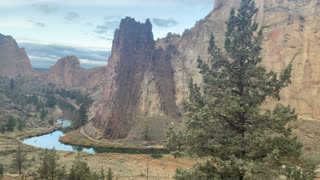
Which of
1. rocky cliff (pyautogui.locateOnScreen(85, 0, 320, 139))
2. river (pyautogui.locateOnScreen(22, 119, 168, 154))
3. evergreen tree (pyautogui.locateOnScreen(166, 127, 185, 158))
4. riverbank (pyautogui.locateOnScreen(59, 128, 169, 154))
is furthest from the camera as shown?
rocky cliff (pyautogui.locateOnScreen(85, 0, 320, 139))

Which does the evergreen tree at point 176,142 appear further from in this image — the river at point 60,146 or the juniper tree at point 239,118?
the river at point 60,146

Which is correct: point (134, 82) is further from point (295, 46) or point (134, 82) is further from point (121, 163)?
point (121, 163)

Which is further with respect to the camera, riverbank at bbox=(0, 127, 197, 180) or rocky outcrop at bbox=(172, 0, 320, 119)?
rocky outcrop at bbox=(172, 0, 320, 119)

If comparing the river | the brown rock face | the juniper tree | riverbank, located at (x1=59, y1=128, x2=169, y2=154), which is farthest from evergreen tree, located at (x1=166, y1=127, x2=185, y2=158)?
the brown rock face

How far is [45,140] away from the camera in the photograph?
114500 mm

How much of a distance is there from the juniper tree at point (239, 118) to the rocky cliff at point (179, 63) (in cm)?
9280

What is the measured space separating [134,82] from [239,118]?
130 m

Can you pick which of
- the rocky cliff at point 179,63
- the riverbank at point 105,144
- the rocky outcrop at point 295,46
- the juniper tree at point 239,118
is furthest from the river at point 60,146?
the juniper tree at point 239,118

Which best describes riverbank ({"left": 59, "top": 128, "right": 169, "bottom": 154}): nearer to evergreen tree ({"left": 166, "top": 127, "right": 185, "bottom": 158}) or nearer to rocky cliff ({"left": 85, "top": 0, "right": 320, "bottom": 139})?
rocky cliff ({"left": 85, "top": 0, "right": 320, "bottom": 139})

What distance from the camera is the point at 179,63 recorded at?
149750 mm

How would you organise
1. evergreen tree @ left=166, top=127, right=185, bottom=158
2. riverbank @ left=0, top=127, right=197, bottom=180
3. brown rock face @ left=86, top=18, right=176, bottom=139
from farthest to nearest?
1. brown rock face @ left=86, top=18, right=176, bottom=139
2. riverbank @ left=0, top=127, right=197, bottom=180
3. evergreen tree @ left=166, top=127, right=185, bottom=158

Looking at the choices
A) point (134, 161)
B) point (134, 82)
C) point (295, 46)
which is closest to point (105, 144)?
point (134, 82)

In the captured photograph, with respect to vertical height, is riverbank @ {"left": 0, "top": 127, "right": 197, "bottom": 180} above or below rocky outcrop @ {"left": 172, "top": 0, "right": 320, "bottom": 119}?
below

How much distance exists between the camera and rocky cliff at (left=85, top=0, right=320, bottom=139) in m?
109
